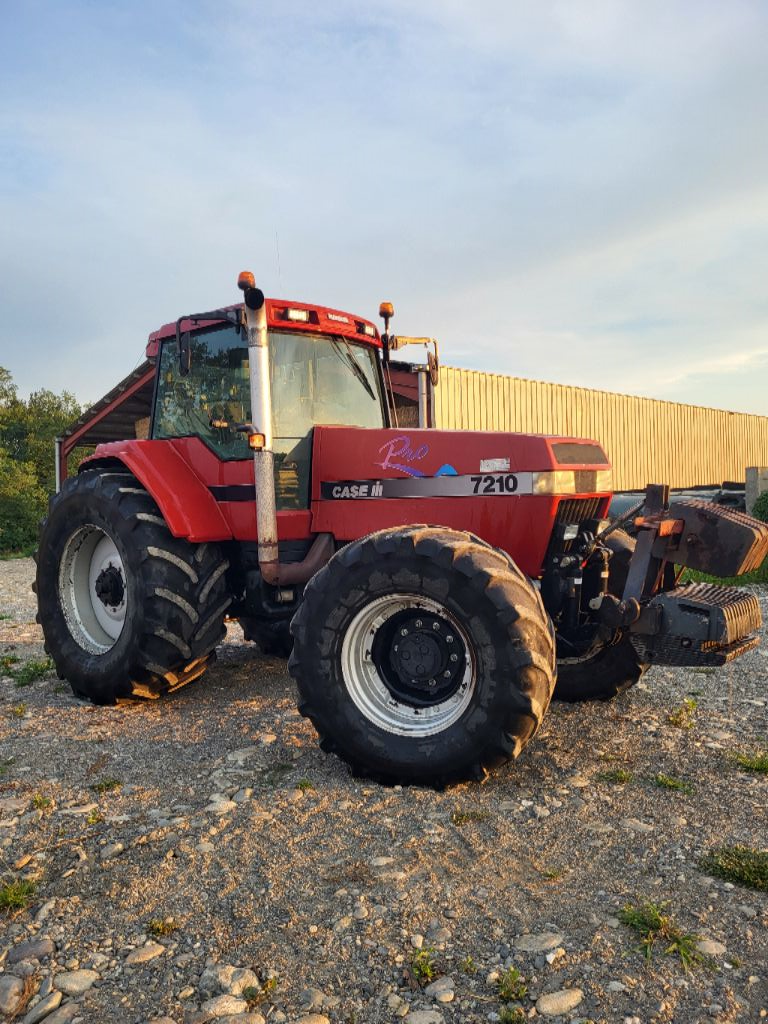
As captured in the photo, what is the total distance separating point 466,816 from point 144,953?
1.48 m

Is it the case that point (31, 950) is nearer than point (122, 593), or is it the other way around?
point (31, 950)

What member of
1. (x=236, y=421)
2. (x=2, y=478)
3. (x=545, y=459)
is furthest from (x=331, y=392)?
(x=2, y=478)

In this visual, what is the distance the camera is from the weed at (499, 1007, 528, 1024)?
2172mm

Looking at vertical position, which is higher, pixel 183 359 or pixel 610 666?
pixel 183 359

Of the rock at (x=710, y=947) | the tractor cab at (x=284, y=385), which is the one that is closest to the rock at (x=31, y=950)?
the rock at (x=710, y=947)

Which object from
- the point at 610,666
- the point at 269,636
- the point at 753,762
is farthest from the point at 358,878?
the point at 269,636

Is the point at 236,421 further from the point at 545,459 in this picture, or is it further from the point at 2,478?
the point at 2,478

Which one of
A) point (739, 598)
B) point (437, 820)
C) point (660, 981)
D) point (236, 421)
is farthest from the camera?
point (236, 421)

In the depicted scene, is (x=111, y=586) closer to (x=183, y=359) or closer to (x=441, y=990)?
(x=183, y=359)

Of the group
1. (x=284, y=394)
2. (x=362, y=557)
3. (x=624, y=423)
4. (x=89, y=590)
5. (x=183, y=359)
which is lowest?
(x=89, y=590)

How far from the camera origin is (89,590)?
6043 millimetres

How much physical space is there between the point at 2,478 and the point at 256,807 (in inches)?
Result: 886

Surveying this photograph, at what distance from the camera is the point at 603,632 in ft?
14.0

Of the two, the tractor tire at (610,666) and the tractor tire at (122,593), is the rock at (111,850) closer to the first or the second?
the tractor tire at (122,593)
